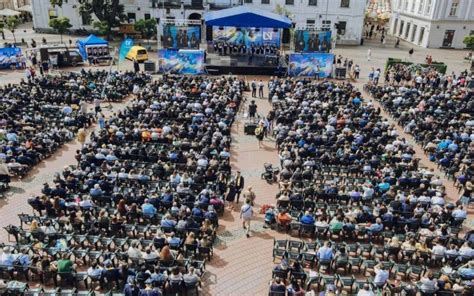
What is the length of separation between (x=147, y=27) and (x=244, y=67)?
16.9 m

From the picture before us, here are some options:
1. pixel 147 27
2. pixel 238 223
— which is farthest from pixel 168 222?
pixel 147 27

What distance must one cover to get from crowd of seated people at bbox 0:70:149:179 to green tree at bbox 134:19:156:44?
701 inches

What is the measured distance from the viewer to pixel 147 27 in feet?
162

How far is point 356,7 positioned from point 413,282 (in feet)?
159

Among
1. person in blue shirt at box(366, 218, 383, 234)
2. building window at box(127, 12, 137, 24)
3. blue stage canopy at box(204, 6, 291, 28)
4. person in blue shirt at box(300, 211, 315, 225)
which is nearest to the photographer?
person in blue shirt at box(366, 218, 383, 234)

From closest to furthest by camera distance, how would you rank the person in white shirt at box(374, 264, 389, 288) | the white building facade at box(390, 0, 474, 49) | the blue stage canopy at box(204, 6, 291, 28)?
the person in white shirt at box(374, 264, 389, 288) → the blue stage canopy at box(204, 6, 291, 28) → the white building facade at box(390, 0, 474, 49)

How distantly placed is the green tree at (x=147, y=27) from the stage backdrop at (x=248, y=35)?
11.9m

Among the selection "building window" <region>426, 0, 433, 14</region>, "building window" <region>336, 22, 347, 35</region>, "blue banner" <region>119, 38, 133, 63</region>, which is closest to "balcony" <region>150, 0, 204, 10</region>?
"building window" <region>336, 22, 347, 35</region>

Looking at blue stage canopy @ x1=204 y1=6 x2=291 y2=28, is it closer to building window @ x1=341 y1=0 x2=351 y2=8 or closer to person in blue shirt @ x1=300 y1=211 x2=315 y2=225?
building window @ x1=341 y1=0 x2=351 y2=8

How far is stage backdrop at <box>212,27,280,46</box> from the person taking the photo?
40.1 meters

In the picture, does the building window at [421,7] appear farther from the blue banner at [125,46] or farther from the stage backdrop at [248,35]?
the blue banner at [125,46]

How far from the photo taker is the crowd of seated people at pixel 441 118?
1987 centimetres

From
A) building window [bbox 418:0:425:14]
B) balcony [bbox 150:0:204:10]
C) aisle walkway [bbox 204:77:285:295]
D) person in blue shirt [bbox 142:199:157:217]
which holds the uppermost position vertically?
building window [bbox 418:0:425:14]

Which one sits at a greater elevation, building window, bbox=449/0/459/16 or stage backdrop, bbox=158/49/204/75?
building window, bbox=449/0/459/16
